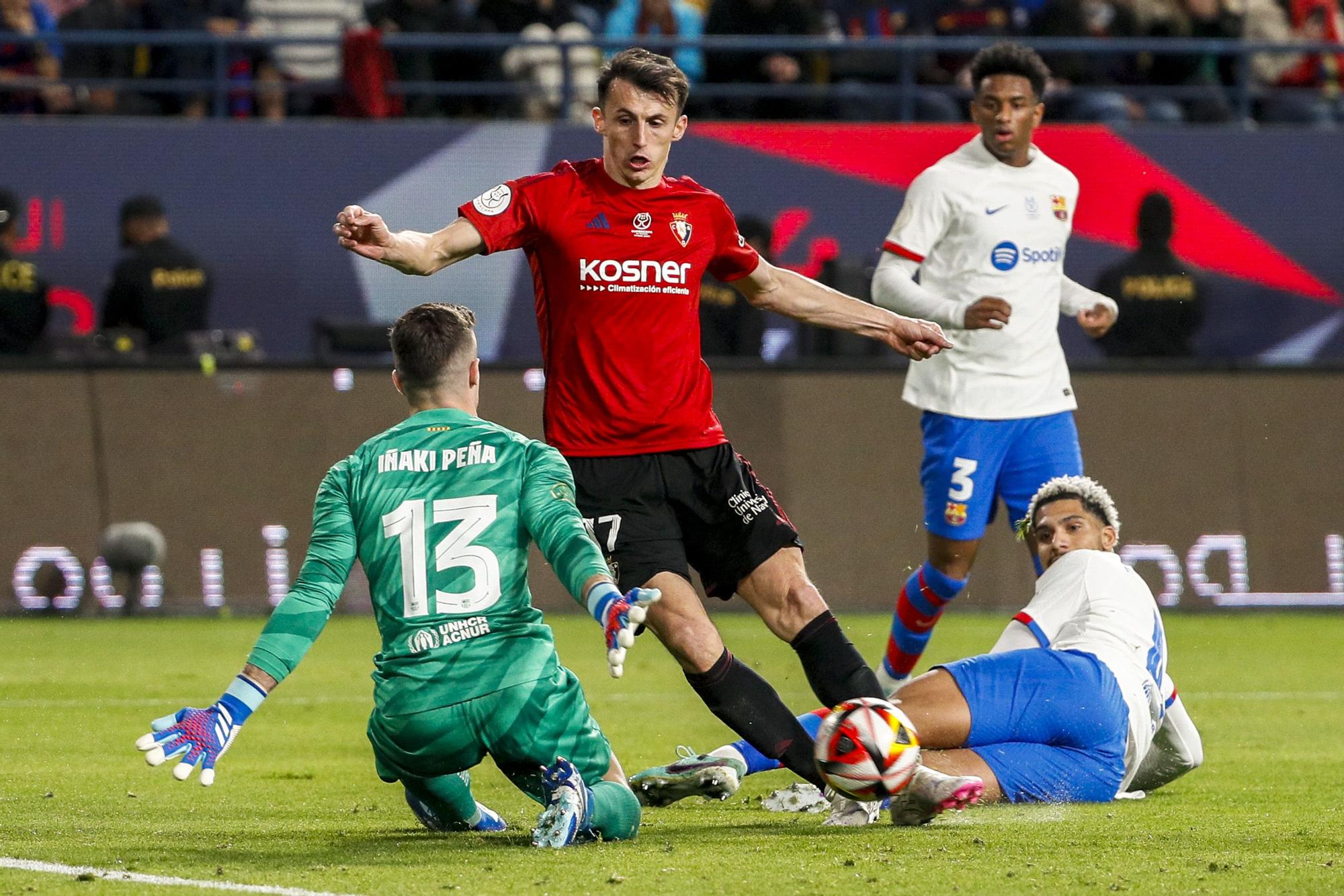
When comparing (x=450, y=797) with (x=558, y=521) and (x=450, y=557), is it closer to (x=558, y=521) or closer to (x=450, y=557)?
(x=450, y=557)

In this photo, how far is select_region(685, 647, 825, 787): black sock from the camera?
235 inches

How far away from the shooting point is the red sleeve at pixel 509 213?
241 inches

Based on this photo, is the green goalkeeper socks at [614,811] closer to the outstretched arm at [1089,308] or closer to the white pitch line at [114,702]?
the outstretched arm at [1089,308]

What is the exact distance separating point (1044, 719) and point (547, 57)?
1230cm

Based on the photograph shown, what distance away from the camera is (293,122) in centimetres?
1672

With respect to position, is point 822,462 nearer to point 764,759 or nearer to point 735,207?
point 735,207

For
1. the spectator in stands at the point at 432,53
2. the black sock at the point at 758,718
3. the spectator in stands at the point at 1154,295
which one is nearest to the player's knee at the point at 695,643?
the black sock at the point at 758,718

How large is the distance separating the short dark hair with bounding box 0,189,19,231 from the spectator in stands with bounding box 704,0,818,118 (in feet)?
19.3

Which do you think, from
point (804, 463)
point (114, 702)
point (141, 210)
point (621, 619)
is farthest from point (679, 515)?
point (141, 210)

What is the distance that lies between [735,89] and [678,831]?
11.9 meters

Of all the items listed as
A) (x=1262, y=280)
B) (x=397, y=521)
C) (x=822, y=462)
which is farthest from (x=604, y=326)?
(x=1262, y=280)

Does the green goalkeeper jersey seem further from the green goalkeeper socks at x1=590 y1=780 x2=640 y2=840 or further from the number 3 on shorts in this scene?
the number 3 on shorts

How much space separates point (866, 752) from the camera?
5441 mm

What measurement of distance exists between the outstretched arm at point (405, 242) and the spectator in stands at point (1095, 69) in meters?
12.1
